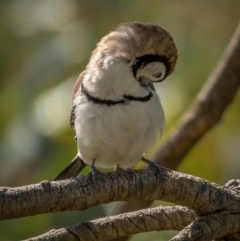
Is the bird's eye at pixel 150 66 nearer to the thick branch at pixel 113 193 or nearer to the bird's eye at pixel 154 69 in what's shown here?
the bird's eye at pixel 154 69

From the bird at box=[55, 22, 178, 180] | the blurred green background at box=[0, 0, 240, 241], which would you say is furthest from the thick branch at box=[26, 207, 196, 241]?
the blurred green background at box=[0, 0, 240, 241]

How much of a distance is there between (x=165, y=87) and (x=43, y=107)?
2.21ft

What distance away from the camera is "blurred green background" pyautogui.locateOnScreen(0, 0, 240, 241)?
154 inches

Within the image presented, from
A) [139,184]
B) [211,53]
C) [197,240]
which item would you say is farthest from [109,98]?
[211,53]

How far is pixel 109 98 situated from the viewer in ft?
10.1

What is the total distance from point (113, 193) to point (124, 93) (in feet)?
2.24

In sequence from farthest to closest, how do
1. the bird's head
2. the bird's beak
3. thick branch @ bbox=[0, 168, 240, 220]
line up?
the bird's beak, the bird's head, thick branch @ bbox=[0, 168, 240, 220]

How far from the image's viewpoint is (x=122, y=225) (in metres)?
2.59

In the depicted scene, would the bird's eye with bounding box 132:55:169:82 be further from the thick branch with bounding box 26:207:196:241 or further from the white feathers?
the thick branch with bounding box 26:207:196:241

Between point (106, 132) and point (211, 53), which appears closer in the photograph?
point (106, 132)

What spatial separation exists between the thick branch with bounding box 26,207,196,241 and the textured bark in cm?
98

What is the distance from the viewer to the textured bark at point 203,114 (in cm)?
368

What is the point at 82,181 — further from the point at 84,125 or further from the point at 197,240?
the point at 84,125

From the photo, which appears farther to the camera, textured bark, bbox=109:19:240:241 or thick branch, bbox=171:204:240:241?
textured bark, bbox=109:19:240:241
